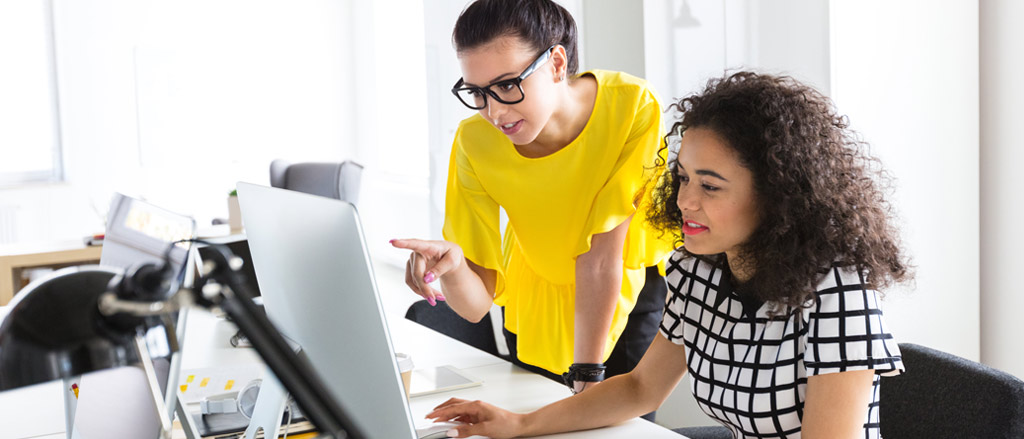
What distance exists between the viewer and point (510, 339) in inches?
82.9

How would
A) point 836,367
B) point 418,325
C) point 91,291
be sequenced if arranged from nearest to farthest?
point 91,291, point 836,367, point 418,325

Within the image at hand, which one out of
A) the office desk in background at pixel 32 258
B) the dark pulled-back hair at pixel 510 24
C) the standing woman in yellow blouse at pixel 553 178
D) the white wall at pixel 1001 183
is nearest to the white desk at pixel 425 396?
the standing woman in yellow blouse at pixel 553 178

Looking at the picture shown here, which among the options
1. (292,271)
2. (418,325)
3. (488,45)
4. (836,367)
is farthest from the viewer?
(418,325)

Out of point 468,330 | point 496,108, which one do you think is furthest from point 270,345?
point 468,330

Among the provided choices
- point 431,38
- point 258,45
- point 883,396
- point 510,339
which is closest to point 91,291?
point 883,396

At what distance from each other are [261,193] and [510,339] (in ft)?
3.53

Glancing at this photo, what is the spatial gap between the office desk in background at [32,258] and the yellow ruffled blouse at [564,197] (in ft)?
9.12

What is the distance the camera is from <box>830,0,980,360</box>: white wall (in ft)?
7.27

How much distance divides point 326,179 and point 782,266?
4.07m

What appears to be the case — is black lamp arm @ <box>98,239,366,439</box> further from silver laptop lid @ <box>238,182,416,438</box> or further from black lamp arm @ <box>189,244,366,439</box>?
silver laptop lid @ <box>238,182,416,438</box>

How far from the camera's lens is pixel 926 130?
2293 millimetres

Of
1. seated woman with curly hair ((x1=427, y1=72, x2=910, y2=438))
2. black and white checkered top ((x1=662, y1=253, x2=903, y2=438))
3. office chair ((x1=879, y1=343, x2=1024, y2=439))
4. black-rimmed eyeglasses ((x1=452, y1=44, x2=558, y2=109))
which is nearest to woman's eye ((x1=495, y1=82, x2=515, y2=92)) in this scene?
black-rimmed eyeglasses ((x1=452, y1=44, x2=558, y2=109))

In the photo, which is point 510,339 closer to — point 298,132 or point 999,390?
point 999,390

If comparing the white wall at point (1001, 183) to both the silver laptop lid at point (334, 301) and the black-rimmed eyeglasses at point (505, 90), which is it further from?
the silver laptop lid at point (334, 301)
